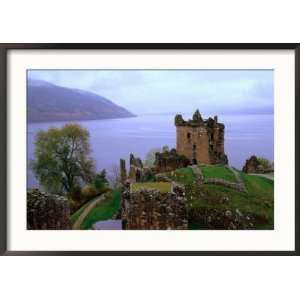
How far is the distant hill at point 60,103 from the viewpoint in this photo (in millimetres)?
3324

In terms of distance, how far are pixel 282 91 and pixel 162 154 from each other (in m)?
0.78

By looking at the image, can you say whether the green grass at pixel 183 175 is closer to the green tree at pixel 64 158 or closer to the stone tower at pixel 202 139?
the stone tower at pixel 202 139

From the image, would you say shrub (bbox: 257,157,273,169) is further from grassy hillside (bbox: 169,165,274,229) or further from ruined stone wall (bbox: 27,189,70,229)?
ruined stone wall (bbox: 27,189,70,229)

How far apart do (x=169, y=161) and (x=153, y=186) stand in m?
0.17

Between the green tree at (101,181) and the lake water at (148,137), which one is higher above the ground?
the lake water at (148,137)

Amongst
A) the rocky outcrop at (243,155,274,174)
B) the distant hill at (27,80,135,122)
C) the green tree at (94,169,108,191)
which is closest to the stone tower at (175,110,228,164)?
the rocky outcrop at (243,155,274,174)

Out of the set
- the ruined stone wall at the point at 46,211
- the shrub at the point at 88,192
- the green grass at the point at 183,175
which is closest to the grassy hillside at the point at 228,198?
the green grass at the point at 183,175

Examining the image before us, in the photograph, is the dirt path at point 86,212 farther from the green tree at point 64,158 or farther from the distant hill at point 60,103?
the distant hill at point 60,103

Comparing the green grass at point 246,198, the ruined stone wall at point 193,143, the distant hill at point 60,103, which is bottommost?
the green grass at point 246,198

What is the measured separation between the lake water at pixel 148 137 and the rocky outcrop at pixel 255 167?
0.09 ft

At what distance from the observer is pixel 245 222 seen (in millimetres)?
3322

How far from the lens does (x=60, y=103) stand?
3.34 m

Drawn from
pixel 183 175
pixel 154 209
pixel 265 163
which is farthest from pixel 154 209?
pixel 265 163
